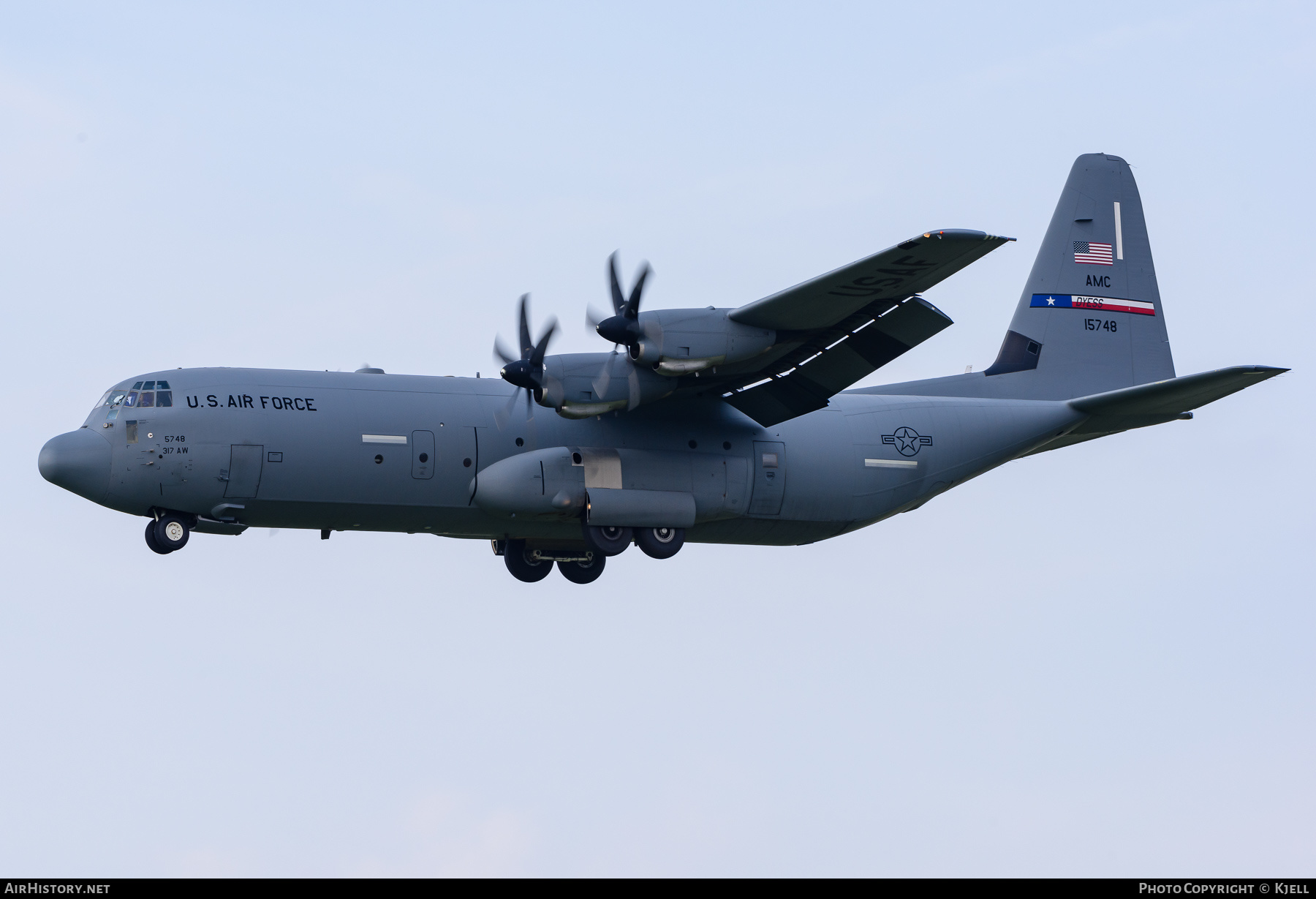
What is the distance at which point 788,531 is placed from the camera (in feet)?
76.2

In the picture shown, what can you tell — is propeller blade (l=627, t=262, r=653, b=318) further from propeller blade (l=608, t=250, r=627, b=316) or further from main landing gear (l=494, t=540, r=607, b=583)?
main landing gear (l=494, t=540, r=607, b=583)

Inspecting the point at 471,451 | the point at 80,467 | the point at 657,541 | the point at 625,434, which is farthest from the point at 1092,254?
the point at 80,467

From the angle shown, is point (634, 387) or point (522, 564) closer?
point (634, 387)

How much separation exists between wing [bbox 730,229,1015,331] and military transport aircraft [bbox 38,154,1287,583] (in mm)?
32

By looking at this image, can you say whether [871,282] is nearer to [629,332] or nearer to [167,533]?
[629,332]

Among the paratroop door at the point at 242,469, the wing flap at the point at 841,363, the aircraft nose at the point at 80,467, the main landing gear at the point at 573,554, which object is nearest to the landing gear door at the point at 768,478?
the wing flap at the point at 841,363

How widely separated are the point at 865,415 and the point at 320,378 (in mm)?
7876

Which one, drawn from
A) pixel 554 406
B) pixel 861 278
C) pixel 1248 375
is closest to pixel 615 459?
pixel 554 406

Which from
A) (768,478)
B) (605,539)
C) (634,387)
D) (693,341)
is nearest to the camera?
(693,341)

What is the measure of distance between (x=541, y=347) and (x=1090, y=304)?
9.86m

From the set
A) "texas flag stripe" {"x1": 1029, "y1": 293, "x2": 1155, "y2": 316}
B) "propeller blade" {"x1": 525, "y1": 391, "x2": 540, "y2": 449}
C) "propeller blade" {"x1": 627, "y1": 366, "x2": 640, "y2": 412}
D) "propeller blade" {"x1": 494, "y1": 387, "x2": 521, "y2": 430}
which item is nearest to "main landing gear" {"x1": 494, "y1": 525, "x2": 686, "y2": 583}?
"propeller blade" {"x1": 525, "y1": 391, "x2": 540, "y2": 449}

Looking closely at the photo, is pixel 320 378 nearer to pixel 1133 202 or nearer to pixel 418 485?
pixel 418 485

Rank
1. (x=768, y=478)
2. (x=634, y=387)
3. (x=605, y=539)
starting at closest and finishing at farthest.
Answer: (x=634, y=387) < (x=605, y=539) < (x=768, y=478)

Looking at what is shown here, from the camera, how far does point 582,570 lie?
24141mm
